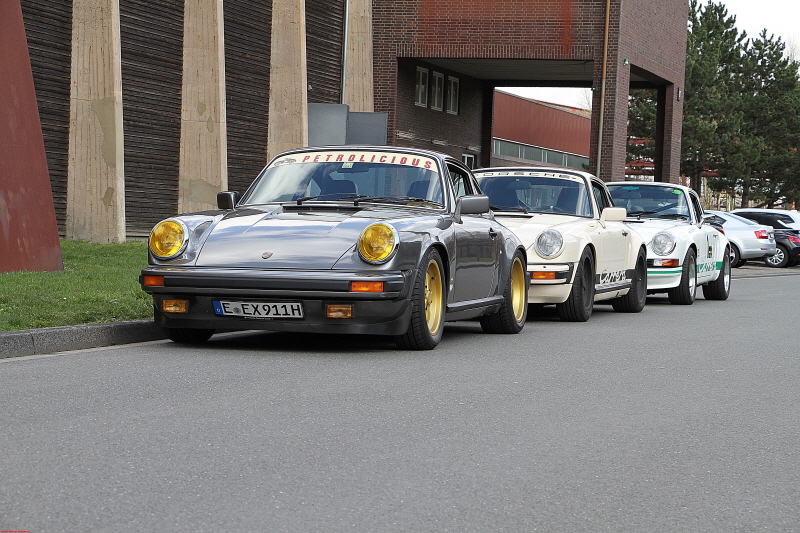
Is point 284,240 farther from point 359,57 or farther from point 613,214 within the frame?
point 359,57

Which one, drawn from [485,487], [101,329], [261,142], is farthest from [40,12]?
[485,487]

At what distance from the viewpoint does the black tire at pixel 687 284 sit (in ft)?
56.7

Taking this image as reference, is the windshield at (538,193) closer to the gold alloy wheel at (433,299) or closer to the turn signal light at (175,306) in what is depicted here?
the gold alloy wheel at (433,299)

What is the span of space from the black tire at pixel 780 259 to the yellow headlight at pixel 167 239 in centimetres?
3073

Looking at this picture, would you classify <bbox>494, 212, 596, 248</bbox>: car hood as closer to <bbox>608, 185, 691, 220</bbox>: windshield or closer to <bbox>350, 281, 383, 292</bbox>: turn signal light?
<bbox>608, 185, 691, 220</bbox>: windshield

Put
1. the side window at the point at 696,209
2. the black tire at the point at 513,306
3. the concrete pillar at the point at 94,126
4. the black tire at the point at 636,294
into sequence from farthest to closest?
1. the concrete pillar at the point at 94,126
2. the side window at the point at 696,209
3. the black tire at the point at 636,294
4. the black tire at the point at 513,306

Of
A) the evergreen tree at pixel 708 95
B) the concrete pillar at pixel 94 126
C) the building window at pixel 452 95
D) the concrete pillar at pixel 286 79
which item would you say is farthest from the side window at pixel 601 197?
the evergreen tree at pixel 708 95

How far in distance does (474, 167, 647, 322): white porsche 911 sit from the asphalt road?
3.16 meters

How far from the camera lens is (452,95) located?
141ft

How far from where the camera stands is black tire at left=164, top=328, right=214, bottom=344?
938 cm

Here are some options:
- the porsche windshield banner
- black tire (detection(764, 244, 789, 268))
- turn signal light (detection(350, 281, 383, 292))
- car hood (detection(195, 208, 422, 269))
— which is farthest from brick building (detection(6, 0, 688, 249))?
turn signal light (detection(350, 281, 383, 292))

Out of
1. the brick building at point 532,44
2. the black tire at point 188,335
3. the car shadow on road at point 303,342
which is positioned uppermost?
the brick building at point 532,44

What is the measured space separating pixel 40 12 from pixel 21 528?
61.2 ft

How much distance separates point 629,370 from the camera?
8781 mm
